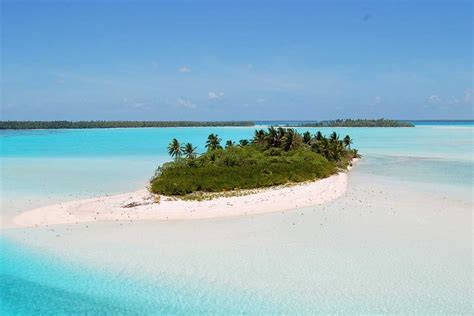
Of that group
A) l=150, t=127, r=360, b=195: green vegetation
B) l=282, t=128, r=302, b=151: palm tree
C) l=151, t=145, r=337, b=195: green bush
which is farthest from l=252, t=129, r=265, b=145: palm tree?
l=151, t=145, r=337, b=195: green bush

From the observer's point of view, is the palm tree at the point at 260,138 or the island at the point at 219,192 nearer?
the island at the point at 219,192

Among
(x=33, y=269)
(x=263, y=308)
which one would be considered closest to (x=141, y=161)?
(x=33, y=269)

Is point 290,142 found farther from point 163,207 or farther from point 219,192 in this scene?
point 163,207

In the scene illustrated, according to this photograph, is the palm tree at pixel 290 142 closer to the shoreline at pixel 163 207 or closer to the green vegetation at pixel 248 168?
the green vegetation at pixel 248 168

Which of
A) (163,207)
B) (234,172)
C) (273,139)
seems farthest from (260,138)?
(163,207)

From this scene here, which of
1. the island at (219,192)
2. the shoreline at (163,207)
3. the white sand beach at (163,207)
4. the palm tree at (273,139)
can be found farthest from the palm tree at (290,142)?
the white sand beach at (163,207)

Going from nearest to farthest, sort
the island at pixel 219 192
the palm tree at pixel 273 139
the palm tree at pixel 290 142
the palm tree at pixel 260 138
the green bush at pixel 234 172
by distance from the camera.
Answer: the island at pixel 219 192 < the green bush at pixel 234 172 < the palm tree at pixel 290 142 < the palm tree at pixel 273 139 < the palm tree at pixel 260 138

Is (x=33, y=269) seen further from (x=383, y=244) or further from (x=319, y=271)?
(x=383, y=244)

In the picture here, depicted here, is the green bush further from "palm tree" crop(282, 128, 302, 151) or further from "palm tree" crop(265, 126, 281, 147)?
"palm tree" crop(265, 126, 281, 147)
